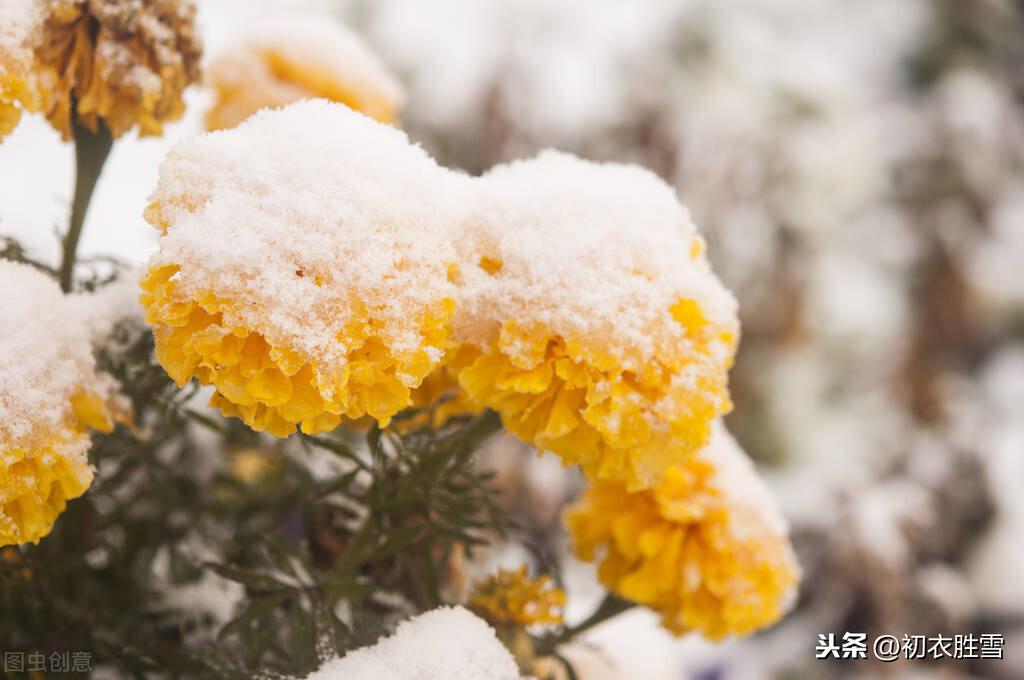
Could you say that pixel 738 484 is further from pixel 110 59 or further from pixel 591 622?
pixel 110 59

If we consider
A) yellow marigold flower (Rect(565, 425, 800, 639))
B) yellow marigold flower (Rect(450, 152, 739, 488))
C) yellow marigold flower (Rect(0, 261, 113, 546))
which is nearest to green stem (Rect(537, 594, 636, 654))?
yellow marigold flower (Rect(565, 425, 800, 639))

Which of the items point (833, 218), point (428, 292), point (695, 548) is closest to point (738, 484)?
point (695, 548)

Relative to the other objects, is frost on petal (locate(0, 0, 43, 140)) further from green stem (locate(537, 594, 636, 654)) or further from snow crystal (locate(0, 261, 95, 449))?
green stem (locate(537, 594, 636, 654))

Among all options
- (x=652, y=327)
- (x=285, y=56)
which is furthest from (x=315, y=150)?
(x=285, y=56)

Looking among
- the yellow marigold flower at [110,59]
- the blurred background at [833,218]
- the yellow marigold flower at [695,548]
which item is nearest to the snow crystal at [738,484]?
the yellow marigold flower at [695,548]

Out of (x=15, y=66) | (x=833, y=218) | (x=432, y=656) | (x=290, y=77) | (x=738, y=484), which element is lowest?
(x=432, y=656)
